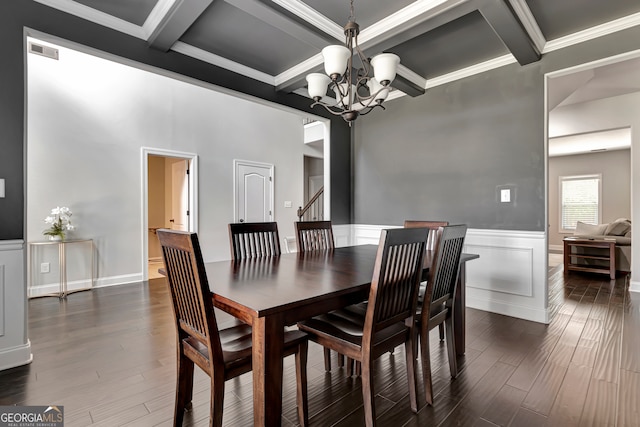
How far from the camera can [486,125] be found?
11.1 ft

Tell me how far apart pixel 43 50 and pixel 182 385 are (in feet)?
14.8

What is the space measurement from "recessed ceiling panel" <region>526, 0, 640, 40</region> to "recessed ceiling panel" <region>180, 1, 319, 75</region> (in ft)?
6.11

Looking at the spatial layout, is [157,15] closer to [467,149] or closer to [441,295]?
[441,295]

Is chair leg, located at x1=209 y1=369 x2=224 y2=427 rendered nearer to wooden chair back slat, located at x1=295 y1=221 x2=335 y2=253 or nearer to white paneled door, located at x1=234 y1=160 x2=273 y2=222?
wooden chair back slat, located at x1=295 y1=221 x2=335 y2=253

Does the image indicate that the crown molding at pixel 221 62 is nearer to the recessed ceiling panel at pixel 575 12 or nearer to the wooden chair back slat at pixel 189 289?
the wooden chair back slat at pixel 189 289

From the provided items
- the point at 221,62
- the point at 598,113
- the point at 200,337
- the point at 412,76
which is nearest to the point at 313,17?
the point at 221,62

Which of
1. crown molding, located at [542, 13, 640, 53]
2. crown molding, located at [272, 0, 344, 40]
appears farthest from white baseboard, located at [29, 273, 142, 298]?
crown molding, located at [542, 13, 640, 53]

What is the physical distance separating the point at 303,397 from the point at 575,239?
572cm

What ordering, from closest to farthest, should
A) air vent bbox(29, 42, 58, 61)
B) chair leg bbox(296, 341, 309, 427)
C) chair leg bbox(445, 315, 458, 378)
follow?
1. chair leg bbox(296, 341, 309, 427)
2. chair leg bbox(445, 315, 458, 378)
3. air vent bbox(29, 42, 58, 61)

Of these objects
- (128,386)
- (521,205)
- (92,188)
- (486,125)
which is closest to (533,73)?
(486,125)

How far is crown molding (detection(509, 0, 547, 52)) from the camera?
2.29 metres

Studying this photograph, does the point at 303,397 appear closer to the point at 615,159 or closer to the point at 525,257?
the point at 525,257

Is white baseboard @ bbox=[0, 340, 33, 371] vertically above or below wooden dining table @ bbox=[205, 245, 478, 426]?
below

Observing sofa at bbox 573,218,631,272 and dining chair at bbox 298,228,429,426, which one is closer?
dining chair at bbox 298,228,429,426
